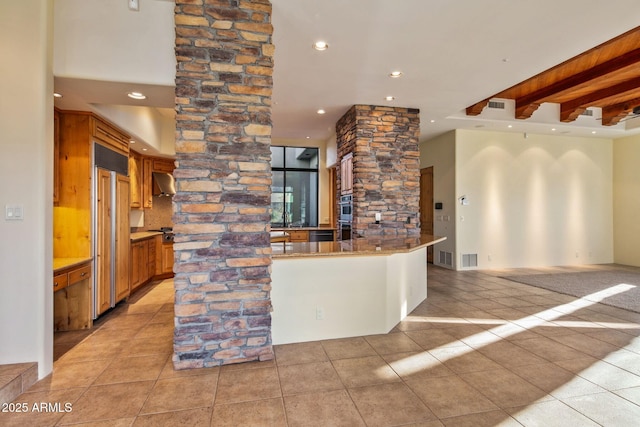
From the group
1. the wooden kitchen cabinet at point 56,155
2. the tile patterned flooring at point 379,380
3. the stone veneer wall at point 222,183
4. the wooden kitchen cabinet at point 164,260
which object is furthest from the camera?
the wooden kitchen cabinet at point 164,260

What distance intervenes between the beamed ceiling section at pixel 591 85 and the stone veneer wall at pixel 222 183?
3.84m

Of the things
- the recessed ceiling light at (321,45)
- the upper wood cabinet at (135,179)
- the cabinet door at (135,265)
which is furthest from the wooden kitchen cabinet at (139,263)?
the recessed ceiling light at (321,45)

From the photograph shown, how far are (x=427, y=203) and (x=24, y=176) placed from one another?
721 centimetres

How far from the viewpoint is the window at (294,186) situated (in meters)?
8.09

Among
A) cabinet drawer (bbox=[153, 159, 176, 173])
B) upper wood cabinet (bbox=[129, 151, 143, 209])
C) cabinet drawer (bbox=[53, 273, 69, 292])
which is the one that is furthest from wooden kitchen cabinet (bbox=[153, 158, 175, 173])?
cabinet drawer (bbox=[53, 273, 69, 292])

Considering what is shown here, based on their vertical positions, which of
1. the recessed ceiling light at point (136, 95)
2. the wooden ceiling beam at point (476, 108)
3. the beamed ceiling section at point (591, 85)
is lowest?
the recessed ceiling light at point (136, 95)

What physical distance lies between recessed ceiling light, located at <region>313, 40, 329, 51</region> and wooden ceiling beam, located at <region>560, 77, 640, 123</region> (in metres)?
4.67

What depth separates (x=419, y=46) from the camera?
3225 mm

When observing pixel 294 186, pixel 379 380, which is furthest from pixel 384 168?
pixel 294 186

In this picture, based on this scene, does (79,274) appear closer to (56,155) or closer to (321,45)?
(56,155)

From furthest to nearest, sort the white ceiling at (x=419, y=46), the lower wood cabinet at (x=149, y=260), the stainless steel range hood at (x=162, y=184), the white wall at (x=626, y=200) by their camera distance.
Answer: the white wall at (x=626, y=200) → the stainless steel range hood at (x=162, y=184) → the lower wood cabinet at (x=149, y=260) → the white ceiling at (x=419, y=46)

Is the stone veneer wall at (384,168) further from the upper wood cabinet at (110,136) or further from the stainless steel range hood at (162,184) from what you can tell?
the stainless steel range hood at (162,184)

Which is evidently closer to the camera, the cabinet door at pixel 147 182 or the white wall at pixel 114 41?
the white wall at pixel 114 41

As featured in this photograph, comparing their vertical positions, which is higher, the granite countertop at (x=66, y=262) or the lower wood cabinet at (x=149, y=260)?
the granite countertop at (x=66, y=262)
